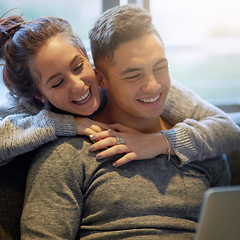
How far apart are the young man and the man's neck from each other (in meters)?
0.11

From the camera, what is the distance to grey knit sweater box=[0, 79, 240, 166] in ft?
3.11

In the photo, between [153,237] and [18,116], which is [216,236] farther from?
[18,116]

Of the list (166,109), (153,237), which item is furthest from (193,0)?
(153,237)

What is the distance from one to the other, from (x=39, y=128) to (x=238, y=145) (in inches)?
35.5

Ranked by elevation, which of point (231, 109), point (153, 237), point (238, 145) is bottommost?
point (231, 109)

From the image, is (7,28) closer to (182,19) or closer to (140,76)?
(140,76)

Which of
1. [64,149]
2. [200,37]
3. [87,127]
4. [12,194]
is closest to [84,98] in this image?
[87,127]

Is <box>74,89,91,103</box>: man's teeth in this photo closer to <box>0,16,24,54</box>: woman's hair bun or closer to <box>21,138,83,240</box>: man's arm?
<box>21,138,83,240</box>: man's arm

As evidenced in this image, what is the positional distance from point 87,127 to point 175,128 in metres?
0.38

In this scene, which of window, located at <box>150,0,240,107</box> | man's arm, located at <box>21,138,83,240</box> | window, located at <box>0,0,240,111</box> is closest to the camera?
man's arm, located at <box>21,138,83,240</box>

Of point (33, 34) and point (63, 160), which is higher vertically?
point (33, 34)

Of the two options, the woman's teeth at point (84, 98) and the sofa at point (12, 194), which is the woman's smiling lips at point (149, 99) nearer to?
the woman's teeth at point (84, 98)

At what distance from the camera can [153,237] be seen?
98 centimetres

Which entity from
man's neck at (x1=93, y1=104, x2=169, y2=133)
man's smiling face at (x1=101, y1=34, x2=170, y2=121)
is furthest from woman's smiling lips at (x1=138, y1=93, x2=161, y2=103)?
man's neck at (x1=93, y1=104, x2=169, y2=133)
